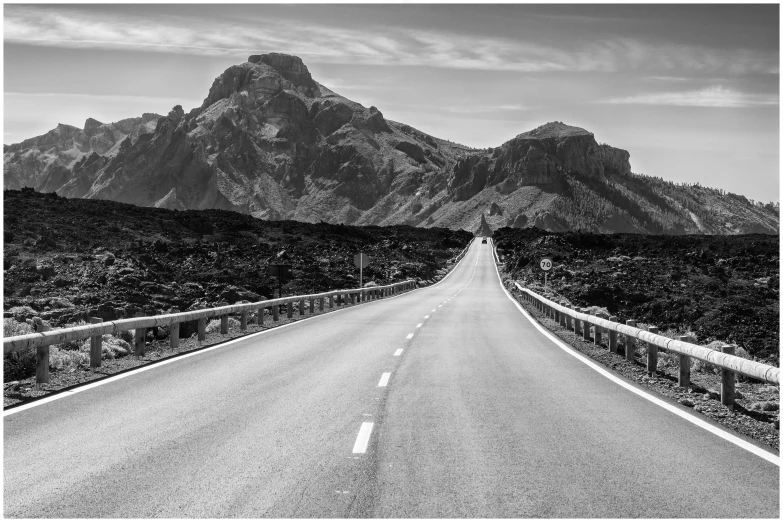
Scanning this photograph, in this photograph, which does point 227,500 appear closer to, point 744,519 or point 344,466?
point 344,466

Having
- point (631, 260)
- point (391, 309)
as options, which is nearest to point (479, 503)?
point (391, 309)

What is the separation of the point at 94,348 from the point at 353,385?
4677 mm

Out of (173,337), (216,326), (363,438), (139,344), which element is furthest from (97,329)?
(216,326)

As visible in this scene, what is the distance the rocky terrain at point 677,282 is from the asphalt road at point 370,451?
1382 cm

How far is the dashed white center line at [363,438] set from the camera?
692cm

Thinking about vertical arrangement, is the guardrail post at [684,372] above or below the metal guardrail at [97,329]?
below

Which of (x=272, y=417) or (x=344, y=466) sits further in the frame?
(x=272, y=417)

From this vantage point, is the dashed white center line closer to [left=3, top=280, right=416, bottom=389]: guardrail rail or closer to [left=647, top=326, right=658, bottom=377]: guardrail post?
[left=3, top=280, right=416, bottom=389]: guardrail rail

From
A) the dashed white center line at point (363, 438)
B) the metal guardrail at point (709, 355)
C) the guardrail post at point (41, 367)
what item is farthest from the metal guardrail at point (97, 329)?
the metal guardrail at point (709, 355)

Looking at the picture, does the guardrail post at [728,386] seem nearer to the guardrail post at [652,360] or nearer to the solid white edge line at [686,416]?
the solid white edge line at [686,416]

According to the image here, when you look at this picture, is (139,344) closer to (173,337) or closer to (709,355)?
(173,337)

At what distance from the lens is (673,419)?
339 inches

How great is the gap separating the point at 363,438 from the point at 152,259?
4505 centimetres

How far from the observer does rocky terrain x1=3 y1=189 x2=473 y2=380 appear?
112 feet
